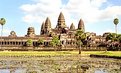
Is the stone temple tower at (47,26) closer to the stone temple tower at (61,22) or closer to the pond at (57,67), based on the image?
the stone temple tower at (61,22)

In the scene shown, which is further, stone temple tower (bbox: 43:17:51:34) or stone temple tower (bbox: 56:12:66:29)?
stone temple tower (bbox: 43:17:51:34)

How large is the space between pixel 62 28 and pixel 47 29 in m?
10.2

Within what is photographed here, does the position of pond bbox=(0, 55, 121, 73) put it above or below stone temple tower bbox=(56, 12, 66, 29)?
below

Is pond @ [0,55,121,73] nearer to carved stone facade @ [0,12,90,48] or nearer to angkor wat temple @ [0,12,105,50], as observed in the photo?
angkor wat temple @ [0,12,105,50]

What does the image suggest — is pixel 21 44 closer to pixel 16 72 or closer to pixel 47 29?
pixel 47 29

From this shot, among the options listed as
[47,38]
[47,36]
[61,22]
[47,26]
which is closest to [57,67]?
[47,38]

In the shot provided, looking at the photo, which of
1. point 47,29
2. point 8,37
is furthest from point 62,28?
point 8,37

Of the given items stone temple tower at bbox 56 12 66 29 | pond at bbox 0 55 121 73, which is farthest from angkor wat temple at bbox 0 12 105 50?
pond at bbox 0 55 121 73

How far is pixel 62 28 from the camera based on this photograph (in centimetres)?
16100

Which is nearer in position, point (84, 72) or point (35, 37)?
point (84, 72)

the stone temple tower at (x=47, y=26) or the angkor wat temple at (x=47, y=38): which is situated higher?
the stone temple tower at (x=47, y=26)

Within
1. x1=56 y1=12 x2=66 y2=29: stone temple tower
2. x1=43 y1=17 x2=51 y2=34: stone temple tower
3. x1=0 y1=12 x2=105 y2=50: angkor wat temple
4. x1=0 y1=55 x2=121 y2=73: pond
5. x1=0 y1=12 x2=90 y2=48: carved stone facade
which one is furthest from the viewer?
x1=43 y1=17 x2=51 y2=34: stone temple tower

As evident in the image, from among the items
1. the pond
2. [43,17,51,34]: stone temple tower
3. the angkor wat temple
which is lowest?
the pond

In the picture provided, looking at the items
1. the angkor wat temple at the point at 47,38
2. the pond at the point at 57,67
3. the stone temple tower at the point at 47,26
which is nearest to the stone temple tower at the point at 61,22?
the angkor wat temple at the point at 47,38
